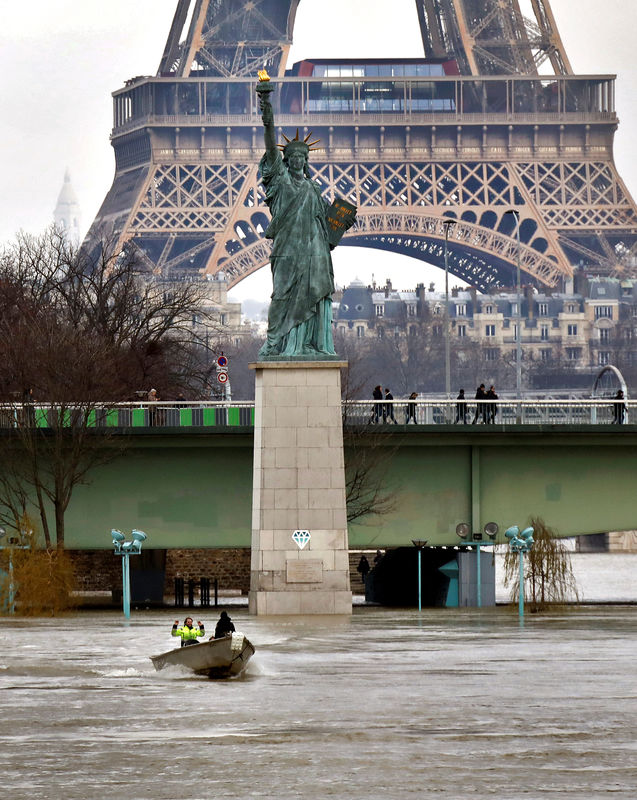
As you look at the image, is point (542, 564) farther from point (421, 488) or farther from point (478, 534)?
point (421, 488)

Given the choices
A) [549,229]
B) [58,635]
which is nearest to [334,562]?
[58,635]

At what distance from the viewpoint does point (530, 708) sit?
27906 mm

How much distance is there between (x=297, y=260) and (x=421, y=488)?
31.6ft

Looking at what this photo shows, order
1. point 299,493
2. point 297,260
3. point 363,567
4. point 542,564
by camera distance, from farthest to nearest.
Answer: point 363,567 → point 542,564 → point 297,260 → point 299,493

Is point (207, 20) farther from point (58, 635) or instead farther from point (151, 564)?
point (58, 635)

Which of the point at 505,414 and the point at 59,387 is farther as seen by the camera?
the point at 59,387

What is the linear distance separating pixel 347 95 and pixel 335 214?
147 meters

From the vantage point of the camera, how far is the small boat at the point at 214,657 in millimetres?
31688

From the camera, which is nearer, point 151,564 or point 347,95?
point 151,564

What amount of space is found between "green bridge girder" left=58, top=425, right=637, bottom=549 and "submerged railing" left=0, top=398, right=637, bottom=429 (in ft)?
1.72

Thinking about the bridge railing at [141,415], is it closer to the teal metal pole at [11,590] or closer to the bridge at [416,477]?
the bridge at [416,477]

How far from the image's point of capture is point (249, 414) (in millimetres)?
51969

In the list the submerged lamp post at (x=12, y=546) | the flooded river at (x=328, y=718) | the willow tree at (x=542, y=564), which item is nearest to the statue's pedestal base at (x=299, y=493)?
the flooded river at (x=328, y=718)

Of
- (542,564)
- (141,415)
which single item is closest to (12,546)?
(141,415)
